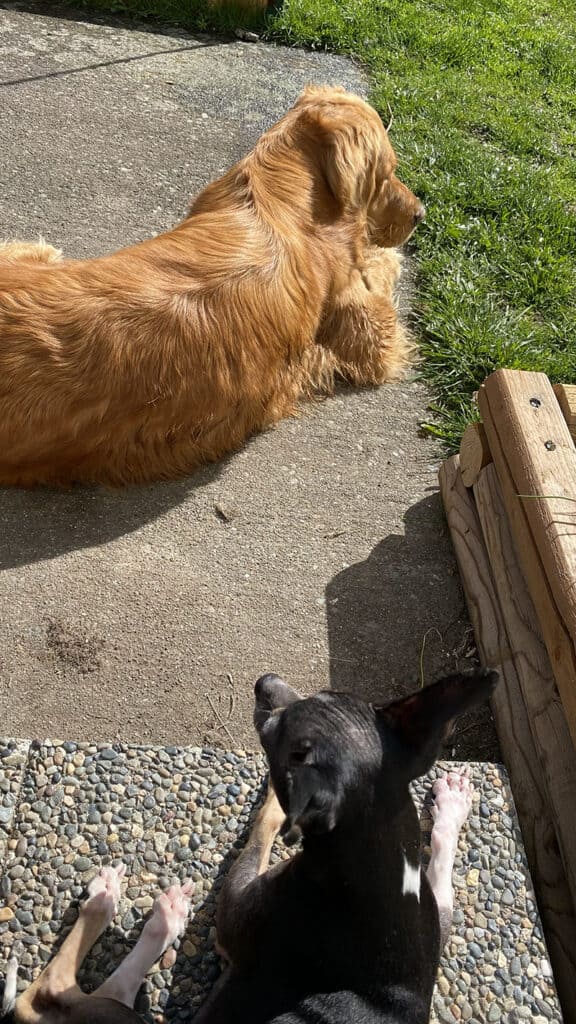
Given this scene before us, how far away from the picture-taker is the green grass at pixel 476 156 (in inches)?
197

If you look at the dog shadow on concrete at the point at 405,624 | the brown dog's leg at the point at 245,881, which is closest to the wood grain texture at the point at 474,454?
the dog shadow on concrete at the point at 405,624

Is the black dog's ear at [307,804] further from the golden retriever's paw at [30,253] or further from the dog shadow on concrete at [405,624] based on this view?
the golden retriever's paw at [30,253]

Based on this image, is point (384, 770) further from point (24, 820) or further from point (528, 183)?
point (528, 183)

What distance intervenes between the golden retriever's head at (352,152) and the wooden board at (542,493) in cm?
149

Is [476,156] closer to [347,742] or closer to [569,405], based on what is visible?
[569,405]

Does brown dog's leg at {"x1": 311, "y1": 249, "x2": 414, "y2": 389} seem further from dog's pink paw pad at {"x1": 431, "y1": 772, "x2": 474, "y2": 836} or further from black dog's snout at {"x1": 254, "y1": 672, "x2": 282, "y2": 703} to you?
black dog's snout at {"x1": 254, "y1": 672, "x2": 282, "y2": 703}

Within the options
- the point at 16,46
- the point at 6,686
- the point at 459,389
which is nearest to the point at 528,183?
the point at 459,389

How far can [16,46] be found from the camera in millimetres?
6652

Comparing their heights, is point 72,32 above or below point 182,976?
above

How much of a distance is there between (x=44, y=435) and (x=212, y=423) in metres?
0.81

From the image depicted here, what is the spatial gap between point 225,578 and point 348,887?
1.89 metres

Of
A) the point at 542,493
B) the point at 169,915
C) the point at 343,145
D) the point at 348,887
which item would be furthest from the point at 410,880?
the point at 343,145

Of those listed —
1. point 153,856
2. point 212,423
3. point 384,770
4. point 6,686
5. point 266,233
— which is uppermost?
point 266,233

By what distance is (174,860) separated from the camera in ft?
8.38
